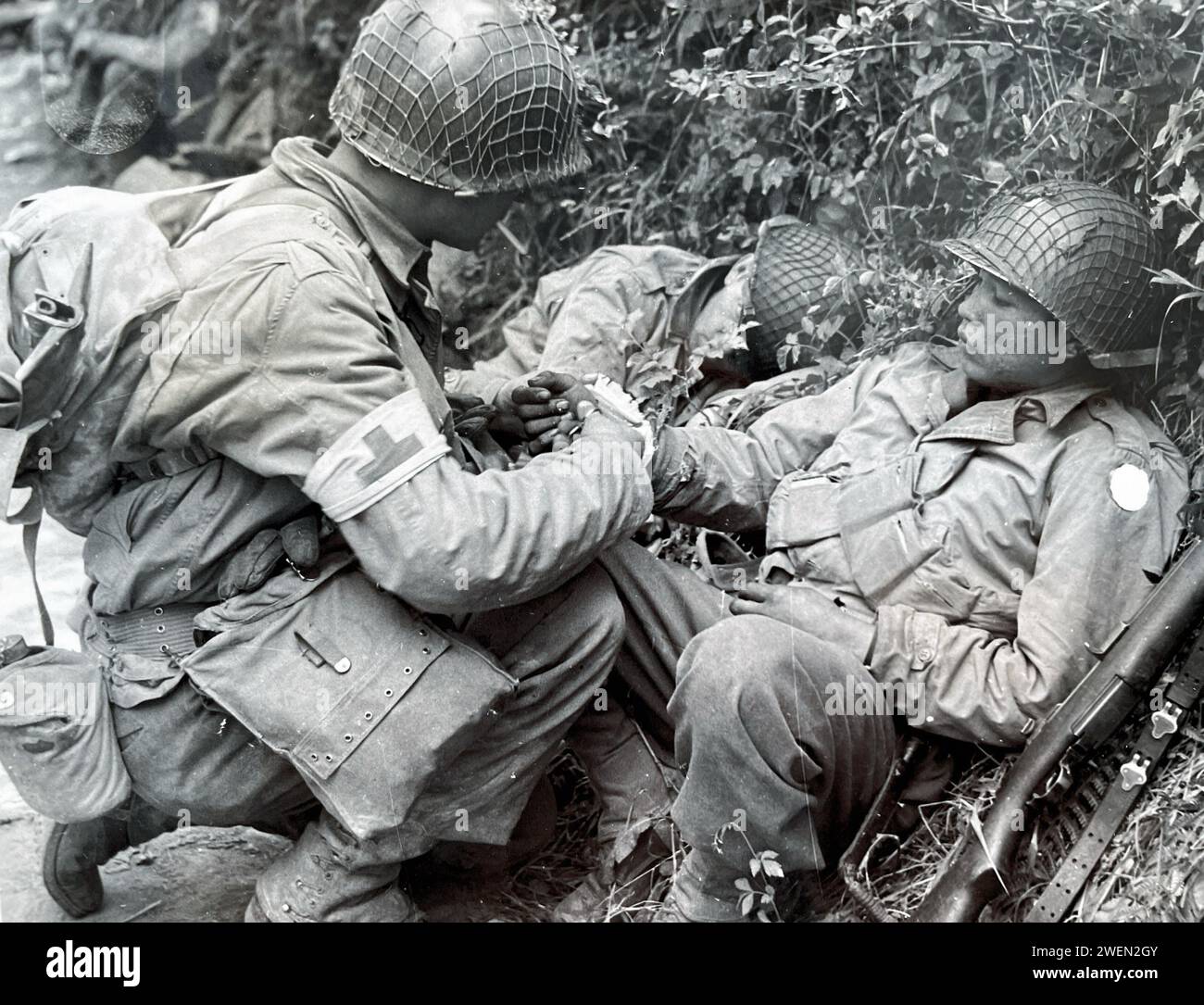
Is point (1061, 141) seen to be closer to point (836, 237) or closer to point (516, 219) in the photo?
point (836, 237)

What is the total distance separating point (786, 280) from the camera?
4809mm

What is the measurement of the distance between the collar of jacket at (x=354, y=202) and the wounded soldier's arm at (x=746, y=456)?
878mm

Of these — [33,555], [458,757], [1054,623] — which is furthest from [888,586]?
[33,555]

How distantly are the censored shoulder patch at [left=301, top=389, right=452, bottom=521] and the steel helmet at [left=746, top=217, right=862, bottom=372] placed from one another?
2.07m

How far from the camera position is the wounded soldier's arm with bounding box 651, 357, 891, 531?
3.86 meters

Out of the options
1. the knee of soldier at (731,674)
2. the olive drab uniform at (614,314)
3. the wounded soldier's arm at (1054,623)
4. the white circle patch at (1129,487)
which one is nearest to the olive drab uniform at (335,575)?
the knee of soldier at (731,674)

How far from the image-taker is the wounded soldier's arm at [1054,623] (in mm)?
3238

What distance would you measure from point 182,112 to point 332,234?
146 cm

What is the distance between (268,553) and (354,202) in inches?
32.3

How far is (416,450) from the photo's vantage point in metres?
2.92

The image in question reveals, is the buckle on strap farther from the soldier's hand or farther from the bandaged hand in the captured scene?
the bandaged hand

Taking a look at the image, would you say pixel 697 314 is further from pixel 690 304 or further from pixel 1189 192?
pixel 1189 192

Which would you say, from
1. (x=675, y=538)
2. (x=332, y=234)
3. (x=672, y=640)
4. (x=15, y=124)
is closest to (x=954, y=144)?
(x=675, y=538)

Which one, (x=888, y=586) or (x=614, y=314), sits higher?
(x=888, y=586)
